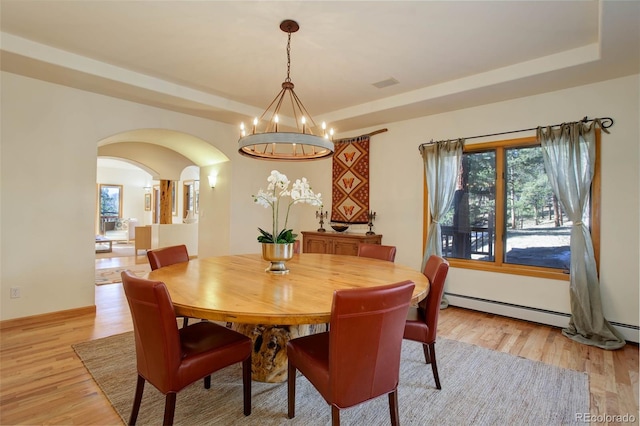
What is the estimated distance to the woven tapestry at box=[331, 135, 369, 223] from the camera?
5105 mm

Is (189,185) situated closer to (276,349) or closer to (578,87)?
(276,349)

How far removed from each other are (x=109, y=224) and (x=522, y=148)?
43.2ft

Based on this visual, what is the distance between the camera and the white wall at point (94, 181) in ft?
10.2

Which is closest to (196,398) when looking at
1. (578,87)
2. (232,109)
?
(232,109)

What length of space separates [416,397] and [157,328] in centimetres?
170

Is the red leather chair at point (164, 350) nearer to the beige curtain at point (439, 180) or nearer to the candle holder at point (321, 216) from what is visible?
the beige curtain at point (439, 180)

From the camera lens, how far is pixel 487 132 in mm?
3939

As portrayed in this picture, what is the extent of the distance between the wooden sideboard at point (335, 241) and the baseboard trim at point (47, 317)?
3.01 m

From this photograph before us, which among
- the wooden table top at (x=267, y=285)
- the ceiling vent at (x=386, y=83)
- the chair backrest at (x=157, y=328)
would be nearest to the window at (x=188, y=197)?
the ceiling vent at (x=386, y=83)

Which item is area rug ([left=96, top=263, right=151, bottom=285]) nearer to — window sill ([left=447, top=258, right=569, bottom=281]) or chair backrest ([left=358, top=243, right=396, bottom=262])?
chair backrest ([left=358, top=243, right=396, bottom=262])

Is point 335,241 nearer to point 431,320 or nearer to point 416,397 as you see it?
point 431,320

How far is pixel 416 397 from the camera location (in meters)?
2.11

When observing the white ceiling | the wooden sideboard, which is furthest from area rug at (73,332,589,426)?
the white ceiling

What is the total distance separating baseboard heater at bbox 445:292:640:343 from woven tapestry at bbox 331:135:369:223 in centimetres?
179
